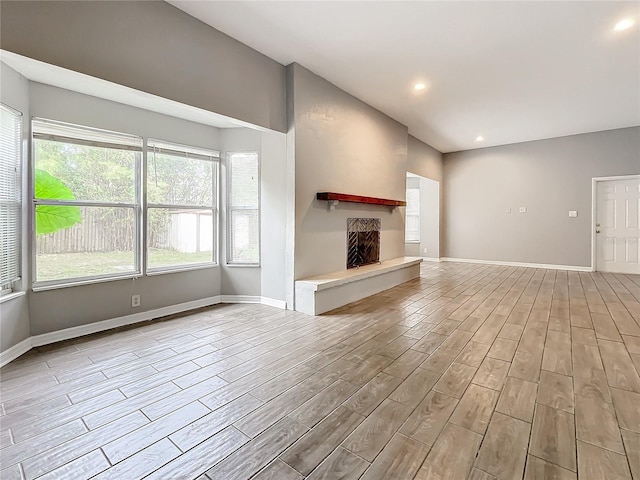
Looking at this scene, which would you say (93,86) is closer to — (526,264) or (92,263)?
(92,263)

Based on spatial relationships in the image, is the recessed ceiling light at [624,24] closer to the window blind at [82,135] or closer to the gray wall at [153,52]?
the gray wall at [153,52]

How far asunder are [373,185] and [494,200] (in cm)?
442

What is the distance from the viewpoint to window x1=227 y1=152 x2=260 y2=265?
438 cm

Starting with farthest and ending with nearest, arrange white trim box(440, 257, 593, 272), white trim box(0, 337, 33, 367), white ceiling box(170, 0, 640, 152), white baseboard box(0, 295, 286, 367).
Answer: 1. white trim box(440, 257, 593, 272)
2. white ceiling box(170, 0, 640, 152)
3. white baseboard box(0, 295, 286, 367)
4. white trim box(0, 337, 33, 367)

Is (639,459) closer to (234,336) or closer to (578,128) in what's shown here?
(234,336)

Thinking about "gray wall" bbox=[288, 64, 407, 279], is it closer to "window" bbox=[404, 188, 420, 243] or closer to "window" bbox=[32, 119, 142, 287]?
"window" bbox=[32, 119, 142, 287]

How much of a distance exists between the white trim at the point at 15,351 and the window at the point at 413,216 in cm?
834

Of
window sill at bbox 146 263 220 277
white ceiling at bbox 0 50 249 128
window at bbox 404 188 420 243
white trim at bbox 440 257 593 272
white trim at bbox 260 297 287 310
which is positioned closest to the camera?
white ceiling at bbox 0 50 249 128

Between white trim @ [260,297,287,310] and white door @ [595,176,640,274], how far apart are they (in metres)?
7.17

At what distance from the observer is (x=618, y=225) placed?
21.3ft

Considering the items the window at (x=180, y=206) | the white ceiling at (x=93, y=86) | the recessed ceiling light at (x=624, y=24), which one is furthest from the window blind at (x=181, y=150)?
the recessed ceiling light at (x=624, y=24)

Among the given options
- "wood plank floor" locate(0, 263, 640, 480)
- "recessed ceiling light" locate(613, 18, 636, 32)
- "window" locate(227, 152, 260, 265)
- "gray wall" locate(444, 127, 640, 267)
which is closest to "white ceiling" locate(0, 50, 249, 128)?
"window" locate(227, 152, 260, 265)

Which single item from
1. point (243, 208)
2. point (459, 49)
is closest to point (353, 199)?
point (243, 208)

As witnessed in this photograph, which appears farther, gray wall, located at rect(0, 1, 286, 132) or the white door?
the white door
